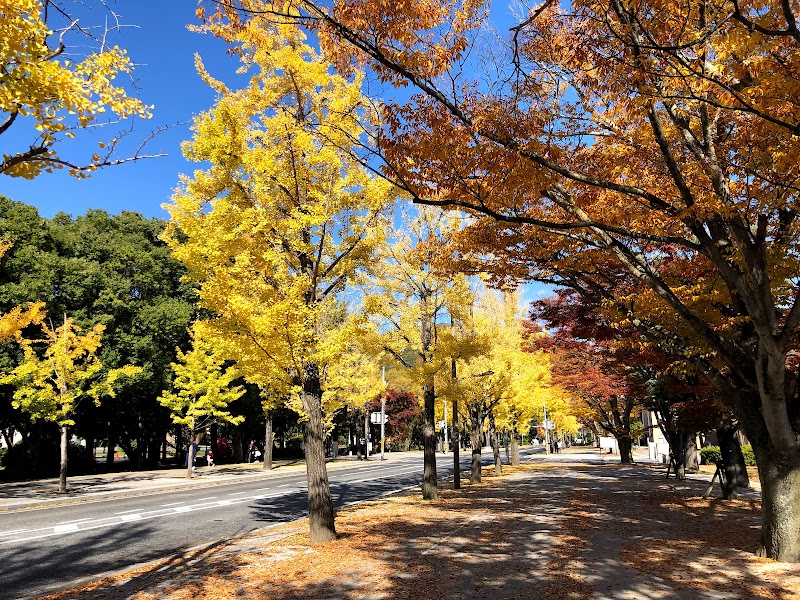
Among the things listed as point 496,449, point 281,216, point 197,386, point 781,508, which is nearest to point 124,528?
point 281,216

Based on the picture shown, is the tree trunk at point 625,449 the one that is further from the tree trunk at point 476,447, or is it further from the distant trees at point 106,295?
the distant trees at point 106,295

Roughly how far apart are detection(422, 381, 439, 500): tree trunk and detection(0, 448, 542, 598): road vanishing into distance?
223 cm

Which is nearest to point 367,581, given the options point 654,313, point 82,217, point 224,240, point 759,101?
point 224,240

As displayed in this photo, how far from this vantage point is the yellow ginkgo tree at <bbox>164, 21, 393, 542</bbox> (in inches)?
335

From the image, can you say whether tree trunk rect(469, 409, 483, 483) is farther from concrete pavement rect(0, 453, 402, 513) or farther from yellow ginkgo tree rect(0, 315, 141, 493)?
yellow ginkgo tree rect(0, 315, 141, 493)

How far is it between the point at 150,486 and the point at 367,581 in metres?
18.2

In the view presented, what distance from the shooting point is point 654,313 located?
900cm

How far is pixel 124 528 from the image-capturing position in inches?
449

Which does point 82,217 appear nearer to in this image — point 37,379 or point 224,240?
point 37,379

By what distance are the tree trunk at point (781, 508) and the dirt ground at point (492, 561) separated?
24 centimetres

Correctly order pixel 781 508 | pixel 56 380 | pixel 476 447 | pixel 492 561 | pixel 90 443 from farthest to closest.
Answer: pixel 90 443
pixel 476 447
pixel 56 380
pixel 492 561
pixel 781 508

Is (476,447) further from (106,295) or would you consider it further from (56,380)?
(106,295)

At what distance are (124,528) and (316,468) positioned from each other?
17.9 feet

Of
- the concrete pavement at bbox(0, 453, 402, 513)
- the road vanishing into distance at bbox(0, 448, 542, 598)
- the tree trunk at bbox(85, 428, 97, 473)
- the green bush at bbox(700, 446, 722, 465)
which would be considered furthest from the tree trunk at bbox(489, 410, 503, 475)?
the tree trunk at bbox(85, 428, 97, 473)
